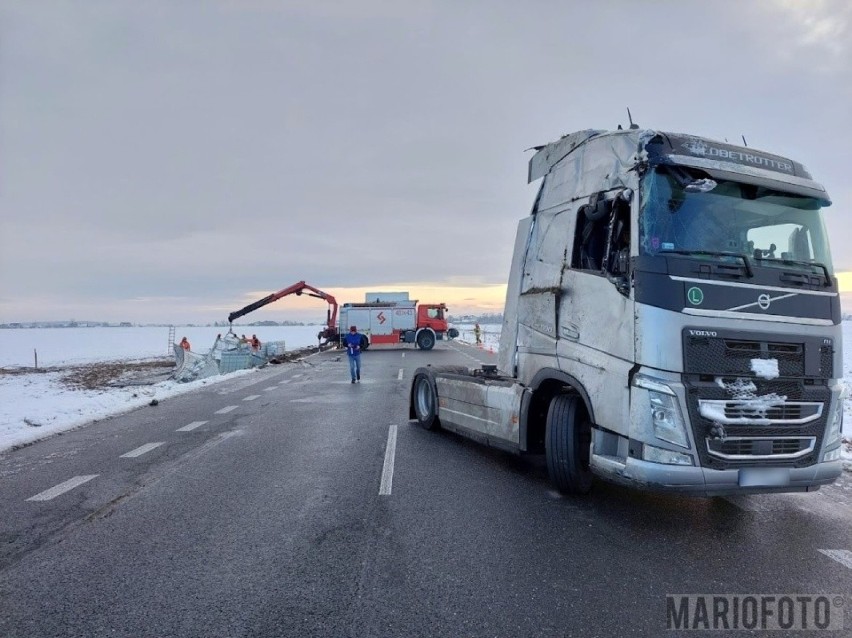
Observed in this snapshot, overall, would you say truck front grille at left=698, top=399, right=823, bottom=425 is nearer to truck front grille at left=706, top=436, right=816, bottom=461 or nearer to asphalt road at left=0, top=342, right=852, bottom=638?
truck front grille at left=706, top=436, right=816, bottom=461

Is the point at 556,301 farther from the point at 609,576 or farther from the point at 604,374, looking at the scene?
the point at 609,576

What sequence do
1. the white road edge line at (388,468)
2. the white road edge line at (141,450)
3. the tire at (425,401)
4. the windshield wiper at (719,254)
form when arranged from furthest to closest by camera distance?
the tire at (425,401)
the white road edge line at (141,450)
the white road edge line at (388,468)
the windshield wiper at (719,254)

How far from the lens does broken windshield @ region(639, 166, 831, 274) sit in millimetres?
4441

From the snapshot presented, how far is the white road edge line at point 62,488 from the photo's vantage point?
547 cm

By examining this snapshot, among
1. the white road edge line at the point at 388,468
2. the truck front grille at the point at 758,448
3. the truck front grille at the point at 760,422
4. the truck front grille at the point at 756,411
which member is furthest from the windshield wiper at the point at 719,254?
the white road edge line at the point at 388,468

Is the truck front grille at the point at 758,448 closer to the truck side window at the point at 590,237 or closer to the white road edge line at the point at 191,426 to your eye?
the truck side window at the point at 590,237

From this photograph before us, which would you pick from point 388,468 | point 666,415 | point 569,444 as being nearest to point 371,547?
point 569,444

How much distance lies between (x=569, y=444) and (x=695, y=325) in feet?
5.24

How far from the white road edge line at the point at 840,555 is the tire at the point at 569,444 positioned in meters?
1.83

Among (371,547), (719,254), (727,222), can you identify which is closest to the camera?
(371,547)

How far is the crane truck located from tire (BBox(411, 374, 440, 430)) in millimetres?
3432

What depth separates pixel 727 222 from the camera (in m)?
4.59

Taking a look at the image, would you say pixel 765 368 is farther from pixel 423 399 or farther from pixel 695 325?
pixel 423 399

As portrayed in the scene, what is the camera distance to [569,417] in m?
5.10
